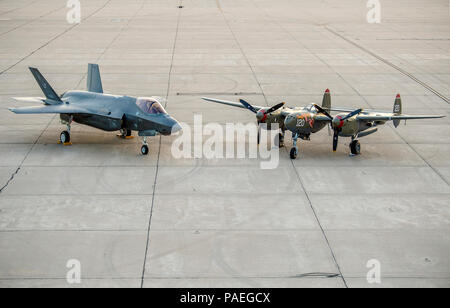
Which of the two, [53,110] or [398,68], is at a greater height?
[53,110]

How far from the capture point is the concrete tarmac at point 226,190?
14180 mm

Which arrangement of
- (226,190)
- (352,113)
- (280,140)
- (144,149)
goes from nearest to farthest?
(226,190) < (352,113) < (144,149) < (280,140)

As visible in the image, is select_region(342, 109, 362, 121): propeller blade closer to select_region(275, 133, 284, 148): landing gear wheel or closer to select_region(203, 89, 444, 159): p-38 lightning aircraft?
select_region(203, 89, 444, 159): p-38 lightning aircraft

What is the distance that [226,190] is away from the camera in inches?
737

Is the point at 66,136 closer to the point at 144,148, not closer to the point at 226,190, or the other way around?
the point at 144,148

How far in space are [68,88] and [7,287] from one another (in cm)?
1988

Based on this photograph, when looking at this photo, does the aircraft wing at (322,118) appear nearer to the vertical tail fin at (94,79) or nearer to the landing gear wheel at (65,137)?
the vertical tail fin at (94,79)

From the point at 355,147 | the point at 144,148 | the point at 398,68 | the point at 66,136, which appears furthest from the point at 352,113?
the point at 398,68

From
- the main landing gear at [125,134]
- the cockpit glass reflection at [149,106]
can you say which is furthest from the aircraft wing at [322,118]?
the main landing gear at [125,134]

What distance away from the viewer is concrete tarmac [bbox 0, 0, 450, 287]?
14.2 m

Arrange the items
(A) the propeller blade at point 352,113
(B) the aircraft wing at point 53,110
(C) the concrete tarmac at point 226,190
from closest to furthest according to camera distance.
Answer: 1. (C) the concrete tarmac at point 226,190
2. (A) the propeller blade at point 352,113
3. (B) the aircraft wing at point 53,110

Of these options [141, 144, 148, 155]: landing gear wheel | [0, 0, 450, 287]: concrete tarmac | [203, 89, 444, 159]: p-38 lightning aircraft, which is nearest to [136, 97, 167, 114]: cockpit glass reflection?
[141, 144, 148, 155]: landing gear wheel

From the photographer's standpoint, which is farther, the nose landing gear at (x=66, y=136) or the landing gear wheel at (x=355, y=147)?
the nose landing gear at (x=66, y=136)
